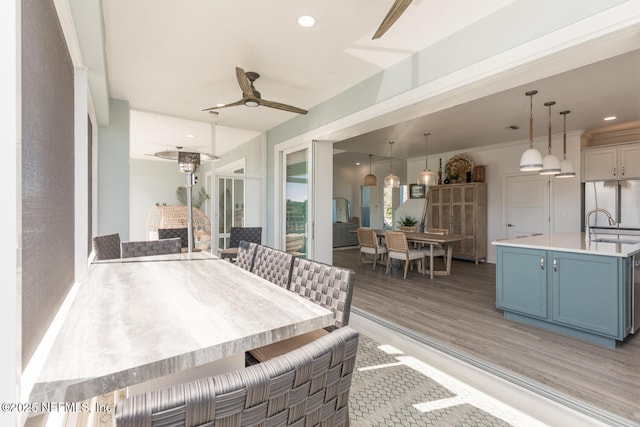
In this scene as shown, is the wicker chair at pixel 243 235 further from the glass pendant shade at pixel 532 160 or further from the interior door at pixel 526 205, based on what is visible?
the interior door at pixel 526 205

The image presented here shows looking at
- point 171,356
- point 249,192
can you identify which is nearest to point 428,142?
point 249,192

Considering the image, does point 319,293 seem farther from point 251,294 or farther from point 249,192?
point 249,192

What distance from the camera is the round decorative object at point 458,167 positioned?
6766 mm

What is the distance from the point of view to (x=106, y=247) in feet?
8.37

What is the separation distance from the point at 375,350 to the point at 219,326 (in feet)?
6.46

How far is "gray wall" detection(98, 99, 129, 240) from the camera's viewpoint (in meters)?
3.61

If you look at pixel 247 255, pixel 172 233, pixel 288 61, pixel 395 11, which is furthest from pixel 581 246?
pixel 172 233

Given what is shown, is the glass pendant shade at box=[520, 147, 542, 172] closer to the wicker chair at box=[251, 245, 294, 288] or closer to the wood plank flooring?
the wood plank flooring

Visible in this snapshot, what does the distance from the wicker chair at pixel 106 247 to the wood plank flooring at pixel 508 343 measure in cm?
255

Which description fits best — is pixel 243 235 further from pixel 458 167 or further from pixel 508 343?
pixel 458 167

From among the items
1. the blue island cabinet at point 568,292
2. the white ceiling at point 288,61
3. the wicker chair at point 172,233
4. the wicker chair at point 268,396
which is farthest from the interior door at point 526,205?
the wicker chair at point 268,396

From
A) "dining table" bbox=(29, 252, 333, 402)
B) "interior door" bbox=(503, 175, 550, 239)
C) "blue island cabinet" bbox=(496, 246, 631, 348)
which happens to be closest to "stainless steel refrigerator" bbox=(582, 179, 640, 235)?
"interior door" bbox=(503, 175, 550, 239)

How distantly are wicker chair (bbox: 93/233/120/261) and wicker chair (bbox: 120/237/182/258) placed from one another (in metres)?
0.14

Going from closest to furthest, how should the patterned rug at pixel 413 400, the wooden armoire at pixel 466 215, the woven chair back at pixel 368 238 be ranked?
the patterned rug at pixel 413 400 → the woven chair back at pixel 368 238 → the wooden armoire at pixel 466 215
